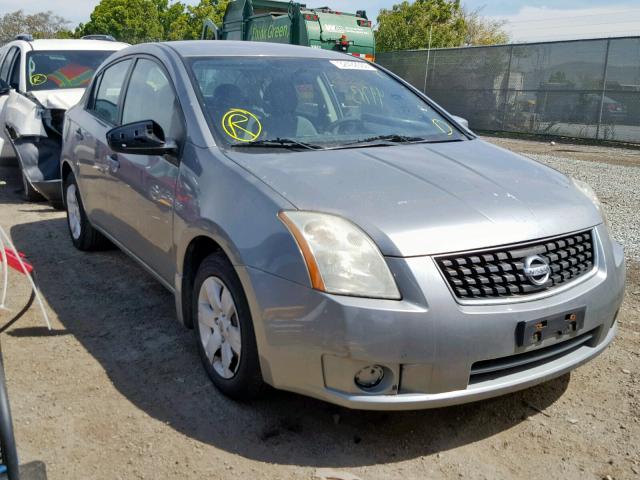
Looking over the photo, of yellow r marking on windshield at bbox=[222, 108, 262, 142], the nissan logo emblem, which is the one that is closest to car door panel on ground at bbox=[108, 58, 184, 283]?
yellow r marking on windshield at bbox=[222, 108, 262, 142]

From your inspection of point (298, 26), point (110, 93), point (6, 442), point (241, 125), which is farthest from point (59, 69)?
point (298, 26)

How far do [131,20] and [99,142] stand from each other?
45.5 m

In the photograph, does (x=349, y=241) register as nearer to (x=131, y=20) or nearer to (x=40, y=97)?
(x=40, y=97)

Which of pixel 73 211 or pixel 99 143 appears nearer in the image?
pixel 99 143

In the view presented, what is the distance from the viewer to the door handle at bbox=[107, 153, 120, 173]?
422 centimetres

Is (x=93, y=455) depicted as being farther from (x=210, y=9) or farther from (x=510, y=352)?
(x=210, y=9)

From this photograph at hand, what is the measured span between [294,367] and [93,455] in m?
0.94

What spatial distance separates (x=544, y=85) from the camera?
56.4ft

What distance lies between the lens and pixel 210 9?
144 ft

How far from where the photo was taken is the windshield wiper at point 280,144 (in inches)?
130

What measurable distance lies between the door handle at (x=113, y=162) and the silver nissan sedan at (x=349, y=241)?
0.34m

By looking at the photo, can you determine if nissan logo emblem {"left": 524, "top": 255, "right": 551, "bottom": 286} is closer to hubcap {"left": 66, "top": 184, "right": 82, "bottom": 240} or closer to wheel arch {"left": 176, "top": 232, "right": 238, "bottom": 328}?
wheel arch {"left": 176, "top": 232, "right": 238, "bottom": 328}

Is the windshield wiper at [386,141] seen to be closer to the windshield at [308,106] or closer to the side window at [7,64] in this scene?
the windshield at [308,106]

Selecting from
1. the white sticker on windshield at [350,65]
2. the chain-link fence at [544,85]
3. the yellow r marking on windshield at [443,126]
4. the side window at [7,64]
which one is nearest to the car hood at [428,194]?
the yellow r marking on windshield at [443,126]
